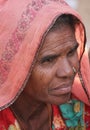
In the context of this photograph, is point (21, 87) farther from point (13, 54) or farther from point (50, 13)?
point (50, 13)

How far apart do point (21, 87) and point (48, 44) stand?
24 centimetres

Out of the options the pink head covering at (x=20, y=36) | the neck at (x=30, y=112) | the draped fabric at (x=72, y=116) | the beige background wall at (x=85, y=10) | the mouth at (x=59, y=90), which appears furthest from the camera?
the beige background wall at (x=85, y=10)

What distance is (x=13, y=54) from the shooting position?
2.21 m

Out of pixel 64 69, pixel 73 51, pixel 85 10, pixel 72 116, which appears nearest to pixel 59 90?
pixel 64 69

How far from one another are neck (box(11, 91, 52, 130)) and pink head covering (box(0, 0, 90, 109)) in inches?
10.7

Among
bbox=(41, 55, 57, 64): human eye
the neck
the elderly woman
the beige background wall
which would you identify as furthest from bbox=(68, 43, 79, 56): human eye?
the beige background wall

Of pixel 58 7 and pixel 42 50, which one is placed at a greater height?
pixel 58 7

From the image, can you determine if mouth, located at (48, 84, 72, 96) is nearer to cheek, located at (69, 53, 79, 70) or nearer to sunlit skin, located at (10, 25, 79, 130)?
sunlit skin, located at (10, 25, 79, 130)

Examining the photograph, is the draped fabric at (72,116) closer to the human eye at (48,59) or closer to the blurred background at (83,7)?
the human eye at (48,59)

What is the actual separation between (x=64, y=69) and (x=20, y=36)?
268mm

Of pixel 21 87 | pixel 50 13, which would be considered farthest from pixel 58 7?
pixel 21 87

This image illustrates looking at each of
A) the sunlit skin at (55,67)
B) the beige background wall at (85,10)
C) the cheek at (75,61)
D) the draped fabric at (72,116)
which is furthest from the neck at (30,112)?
the beige background wall at (85,10)

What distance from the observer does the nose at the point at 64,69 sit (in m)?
2.23

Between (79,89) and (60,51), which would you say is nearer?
(60,51)
